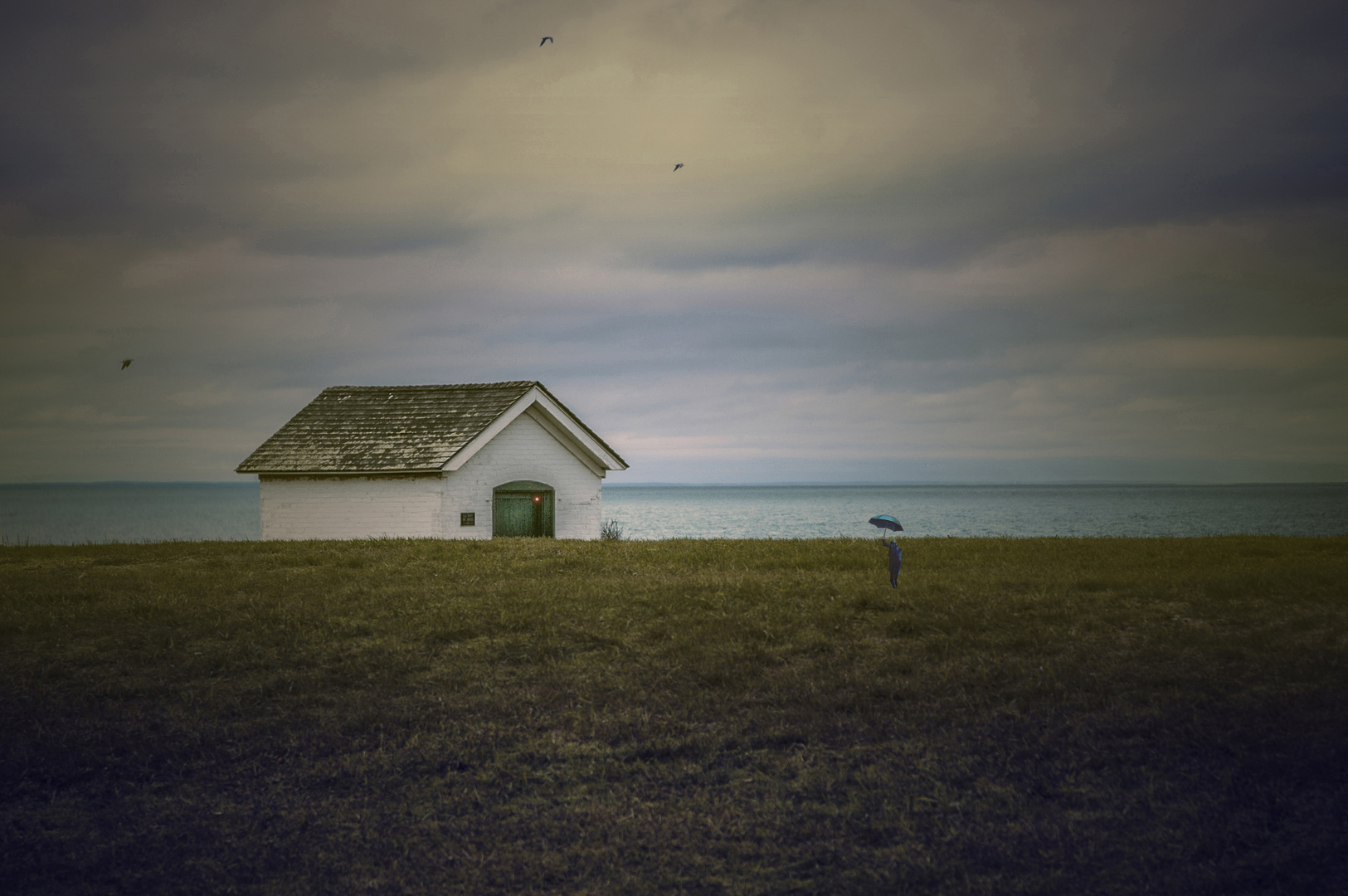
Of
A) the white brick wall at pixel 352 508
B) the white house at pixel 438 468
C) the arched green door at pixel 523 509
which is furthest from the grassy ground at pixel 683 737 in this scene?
the arched green door at pixel 523 509

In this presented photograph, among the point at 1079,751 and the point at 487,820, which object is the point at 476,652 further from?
the point at 1079,751

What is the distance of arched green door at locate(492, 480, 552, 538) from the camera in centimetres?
2753

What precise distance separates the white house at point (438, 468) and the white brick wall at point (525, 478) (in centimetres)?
3

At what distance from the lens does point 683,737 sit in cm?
804

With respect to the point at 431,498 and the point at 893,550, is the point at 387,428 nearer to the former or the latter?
the point at 431,498

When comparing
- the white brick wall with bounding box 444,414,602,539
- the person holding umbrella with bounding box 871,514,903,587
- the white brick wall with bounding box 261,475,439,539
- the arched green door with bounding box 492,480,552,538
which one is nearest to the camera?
the person holding umbrella with bounding box 871,514,903,587

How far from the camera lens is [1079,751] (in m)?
7.46

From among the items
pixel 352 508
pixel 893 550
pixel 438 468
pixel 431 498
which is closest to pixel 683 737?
pixel 893 550

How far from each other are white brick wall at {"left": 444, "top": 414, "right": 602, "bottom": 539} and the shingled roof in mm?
943

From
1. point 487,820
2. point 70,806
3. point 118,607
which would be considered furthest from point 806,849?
point 118,607

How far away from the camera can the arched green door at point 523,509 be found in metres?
27.5

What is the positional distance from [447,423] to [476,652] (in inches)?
697

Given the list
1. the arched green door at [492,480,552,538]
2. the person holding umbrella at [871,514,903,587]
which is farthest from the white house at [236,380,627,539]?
the person holding umbrella at [871,514,903,587]

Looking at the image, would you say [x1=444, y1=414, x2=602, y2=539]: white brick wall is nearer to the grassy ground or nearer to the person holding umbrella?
the grassy ground
